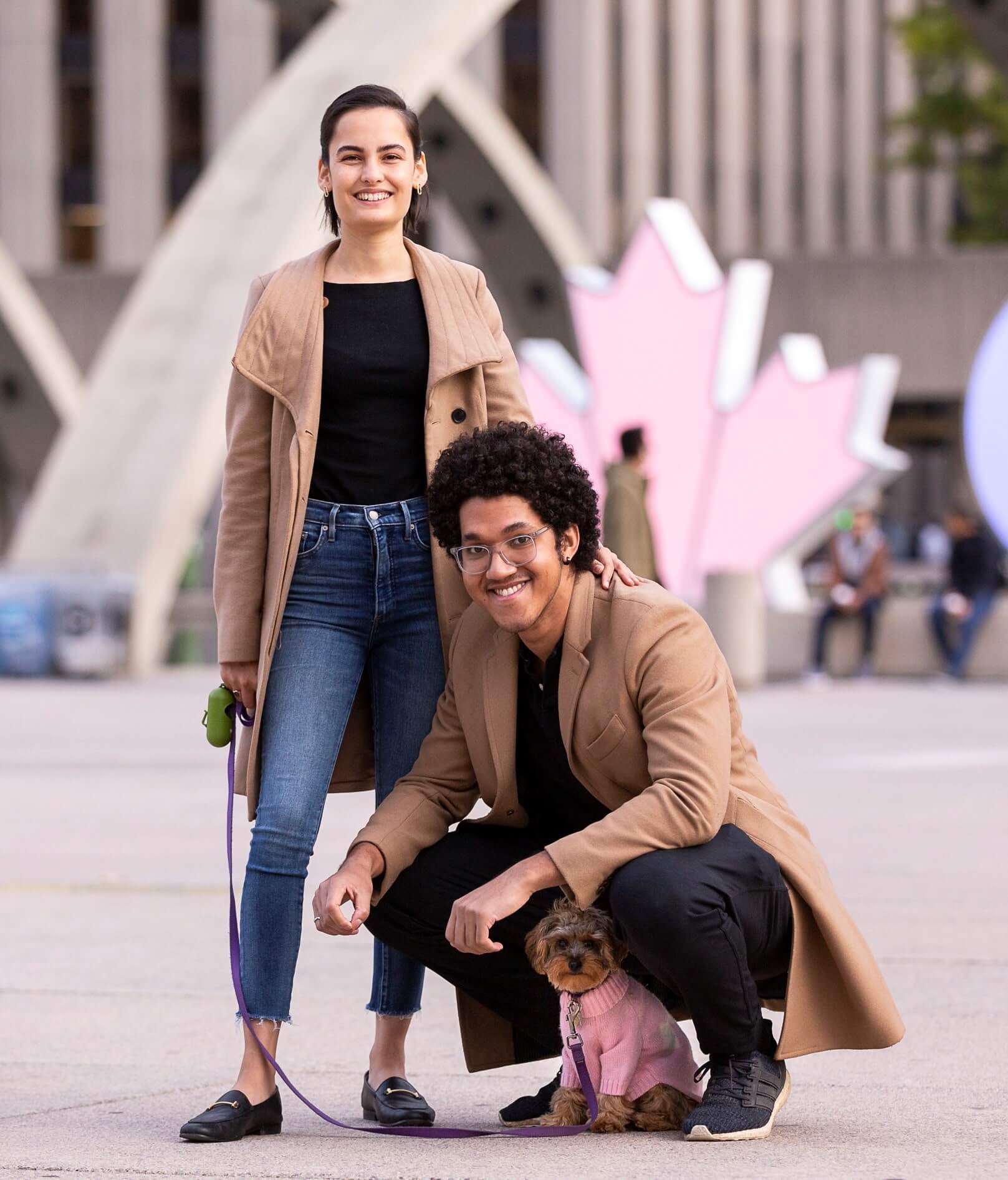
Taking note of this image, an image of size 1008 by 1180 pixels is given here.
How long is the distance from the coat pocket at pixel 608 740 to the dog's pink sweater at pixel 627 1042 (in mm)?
416

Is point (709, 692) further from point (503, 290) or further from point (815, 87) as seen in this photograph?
point (815, 87)

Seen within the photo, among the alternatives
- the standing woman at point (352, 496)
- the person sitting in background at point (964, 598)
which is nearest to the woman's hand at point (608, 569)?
the standing woman at point (352, 496)

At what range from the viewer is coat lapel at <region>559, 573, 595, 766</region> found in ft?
12.6

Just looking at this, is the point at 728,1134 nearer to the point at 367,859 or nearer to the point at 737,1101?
the point at 737,1101

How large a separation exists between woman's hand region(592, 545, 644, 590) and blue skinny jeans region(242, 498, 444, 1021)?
1.22 feet

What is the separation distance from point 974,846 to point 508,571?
4678 mm

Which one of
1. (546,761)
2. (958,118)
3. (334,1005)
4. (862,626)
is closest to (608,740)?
(546,761)

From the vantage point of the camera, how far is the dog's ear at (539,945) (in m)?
3.74

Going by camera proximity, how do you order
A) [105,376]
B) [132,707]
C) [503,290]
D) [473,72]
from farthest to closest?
[473,72], [503,290], [105,376], [132,707]

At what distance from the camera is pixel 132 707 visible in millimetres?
14797

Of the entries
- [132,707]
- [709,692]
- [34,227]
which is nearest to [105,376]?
[132,707]

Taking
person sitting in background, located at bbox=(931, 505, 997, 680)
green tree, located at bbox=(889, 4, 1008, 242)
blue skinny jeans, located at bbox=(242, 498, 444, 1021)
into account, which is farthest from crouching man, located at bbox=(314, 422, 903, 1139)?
green tree, located at bbox=(889, 4, 1008, 242)

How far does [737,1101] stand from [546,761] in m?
0.75

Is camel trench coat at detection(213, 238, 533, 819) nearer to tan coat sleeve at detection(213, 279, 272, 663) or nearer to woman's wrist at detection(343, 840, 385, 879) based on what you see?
tan coat sleeve at detection(213, 279, 272, 663)
